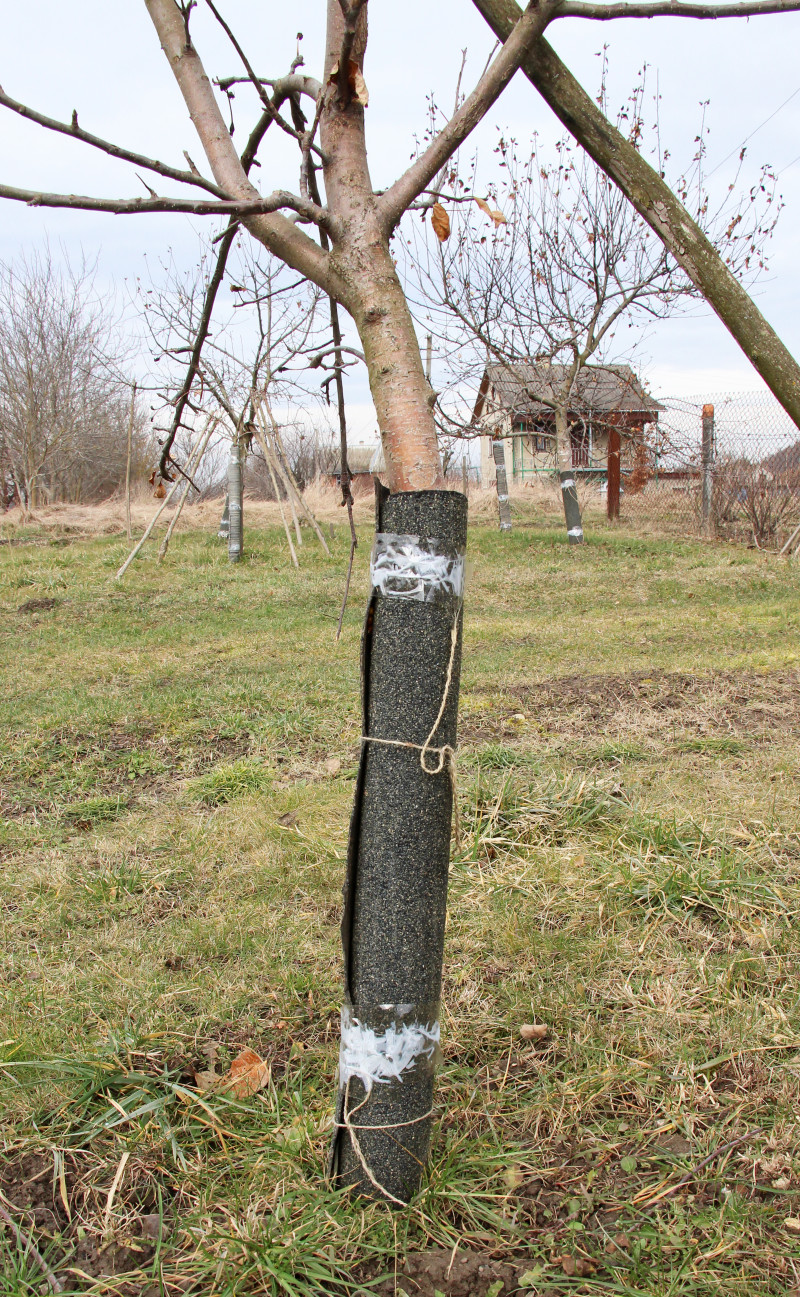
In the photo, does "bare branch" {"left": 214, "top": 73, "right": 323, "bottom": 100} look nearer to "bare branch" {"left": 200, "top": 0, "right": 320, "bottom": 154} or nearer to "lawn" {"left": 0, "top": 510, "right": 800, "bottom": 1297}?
"bare branch" {"left": 200, "top": 0, "right": 320, "bottom": 154}

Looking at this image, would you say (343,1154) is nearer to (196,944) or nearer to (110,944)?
(196,944)

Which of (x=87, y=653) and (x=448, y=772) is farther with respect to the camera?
(x=87, y=653)

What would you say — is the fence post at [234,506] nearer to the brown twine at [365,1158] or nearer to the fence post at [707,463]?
the fence post at [707,463]

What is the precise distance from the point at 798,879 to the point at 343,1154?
67.6 inches

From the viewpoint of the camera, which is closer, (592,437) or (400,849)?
(400,849)

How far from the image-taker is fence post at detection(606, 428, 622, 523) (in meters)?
14.1

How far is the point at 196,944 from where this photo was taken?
244 centimetres

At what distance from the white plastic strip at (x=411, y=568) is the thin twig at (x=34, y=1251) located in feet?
4.08

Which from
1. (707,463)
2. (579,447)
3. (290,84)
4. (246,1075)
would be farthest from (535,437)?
(246,1075)

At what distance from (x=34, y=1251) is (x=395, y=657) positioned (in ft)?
3.77

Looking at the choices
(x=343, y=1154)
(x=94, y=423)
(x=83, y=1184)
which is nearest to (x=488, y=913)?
(x=343, y=1154)

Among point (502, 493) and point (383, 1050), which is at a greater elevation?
point (502, 493)

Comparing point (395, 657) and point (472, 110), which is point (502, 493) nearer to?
point (472, 110)

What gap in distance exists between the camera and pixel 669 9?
52.1 inches
